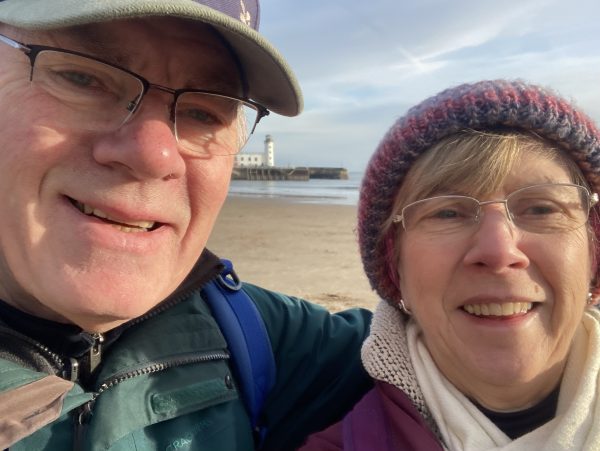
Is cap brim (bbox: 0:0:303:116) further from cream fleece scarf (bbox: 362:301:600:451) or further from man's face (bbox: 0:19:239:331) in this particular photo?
cream fleece scarf (bbox: 362:301:600:451)

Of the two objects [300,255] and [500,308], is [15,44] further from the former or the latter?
[300,255]

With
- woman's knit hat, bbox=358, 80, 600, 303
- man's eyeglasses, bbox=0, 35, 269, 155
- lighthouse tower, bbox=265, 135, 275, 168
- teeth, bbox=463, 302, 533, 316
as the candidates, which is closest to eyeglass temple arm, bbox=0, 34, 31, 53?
man's eyeglasses, bbox=0, 35, 269, 155

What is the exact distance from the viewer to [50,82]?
4.84 feet

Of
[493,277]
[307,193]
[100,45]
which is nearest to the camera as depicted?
[100,45]

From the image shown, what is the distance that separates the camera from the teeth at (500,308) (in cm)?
172

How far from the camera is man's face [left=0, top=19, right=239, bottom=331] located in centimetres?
143

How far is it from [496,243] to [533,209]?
0.21 meters

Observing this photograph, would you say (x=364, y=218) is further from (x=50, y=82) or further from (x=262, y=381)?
(x=50, y=82)

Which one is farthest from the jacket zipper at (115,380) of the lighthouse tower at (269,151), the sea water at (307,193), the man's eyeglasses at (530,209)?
the lighthouse tower at (269,151)

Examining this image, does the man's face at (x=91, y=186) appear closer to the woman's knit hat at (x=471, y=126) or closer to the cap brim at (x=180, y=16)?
the cap brim at (x=180, y=16)

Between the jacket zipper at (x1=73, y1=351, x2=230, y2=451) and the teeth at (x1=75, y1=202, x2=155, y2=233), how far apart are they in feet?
1.53

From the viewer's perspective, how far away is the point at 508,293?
5.52ft

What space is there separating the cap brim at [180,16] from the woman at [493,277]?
1.84ft

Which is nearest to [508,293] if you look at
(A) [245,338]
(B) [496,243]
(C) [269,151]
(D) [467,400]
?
(B) [496,243]
